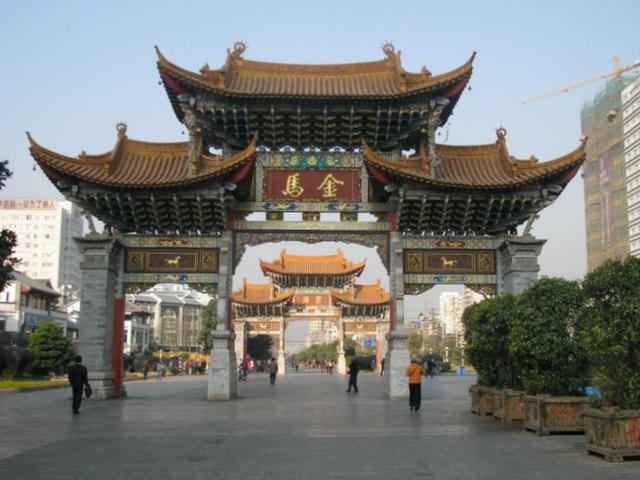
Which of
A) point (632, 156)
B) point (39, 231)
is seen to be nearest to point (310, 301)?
point (632, 156)

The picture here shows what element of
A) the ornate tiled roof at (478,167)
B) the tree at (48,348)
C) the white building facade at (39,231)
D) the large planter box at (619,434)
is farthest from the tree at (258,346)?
the large planter box at (619,434)

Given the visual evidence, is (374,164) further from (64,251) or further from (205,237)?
(64,251)

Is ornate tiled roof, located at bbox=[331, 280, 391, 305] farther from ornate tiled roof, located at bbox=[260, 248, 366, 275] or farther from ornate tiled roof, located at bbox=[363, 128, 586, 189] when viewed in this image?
ornate tiled roof, located at bbox=[363, 128, 586, 189]

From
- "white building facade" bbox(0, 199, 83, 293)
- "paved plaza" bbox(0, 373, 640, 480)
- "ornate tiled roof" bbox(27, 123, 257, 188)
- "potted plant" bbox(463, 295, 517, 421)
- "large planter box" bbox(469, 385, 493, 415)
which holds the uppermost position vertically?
"white building facade" bbox(0, 199, 83, 293)

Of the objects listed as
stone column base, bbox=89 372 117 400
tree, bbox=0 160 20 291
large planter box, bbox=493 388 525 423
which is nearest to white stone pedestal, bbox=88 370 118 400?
stone column base, bbox=89 372 117 400

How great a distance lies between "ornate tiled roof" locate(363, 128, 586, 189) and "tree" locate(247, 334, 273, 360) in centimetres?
5712

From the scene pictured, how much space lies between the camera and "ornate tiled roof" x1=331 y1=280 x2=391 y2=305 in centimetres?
6284

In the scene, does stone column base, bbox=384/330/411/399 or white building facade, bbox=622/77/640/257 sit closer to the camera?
stone column base, bbox=384/330/411/399

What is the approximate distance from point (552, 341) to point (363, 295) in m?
51.5

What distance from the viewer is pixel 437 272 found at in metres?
22.9

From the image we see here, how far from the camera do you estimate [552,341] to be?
1354cm

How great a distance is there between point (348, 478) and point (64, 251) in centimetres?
14075

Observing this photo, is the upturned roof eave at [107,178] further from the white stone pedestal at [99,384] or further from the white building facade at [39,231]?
the white building facade at [39,231]

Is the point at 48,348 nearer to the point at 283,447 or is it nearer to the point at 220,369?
the point at 220,369
